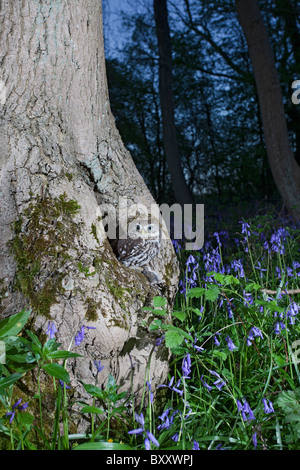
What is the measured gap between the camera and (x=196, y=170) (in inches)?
592

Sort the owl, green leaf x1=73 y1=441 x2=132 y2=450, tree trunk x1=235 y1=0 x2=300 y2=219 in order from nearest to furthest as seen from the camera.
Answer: green leaf x1=73 y1=441 x2=132 y2=450, the owl, tree trunk x1=235 y1=0 x2=300 y2=219

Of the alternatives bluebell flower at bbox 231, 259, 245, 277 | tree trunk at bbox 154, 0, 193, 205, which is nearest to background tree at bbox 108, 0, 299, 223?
tree trunk at bbox 154, 0, 193, 205

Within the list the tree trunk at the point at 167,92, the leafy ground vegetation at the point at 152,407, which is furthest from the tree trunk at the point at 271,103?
the leafy ground vegetation at the point at 152,407

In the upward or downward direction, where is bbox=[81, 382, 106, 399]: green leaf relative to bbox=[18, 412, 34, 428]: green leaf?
upward

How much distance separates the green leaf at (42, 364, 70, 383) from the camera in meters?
1.42

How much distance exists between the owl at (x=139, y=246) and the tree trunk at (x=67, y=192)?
10cm

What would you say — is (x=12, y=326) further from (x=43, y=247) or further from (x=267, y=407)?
(x=267, y=407)

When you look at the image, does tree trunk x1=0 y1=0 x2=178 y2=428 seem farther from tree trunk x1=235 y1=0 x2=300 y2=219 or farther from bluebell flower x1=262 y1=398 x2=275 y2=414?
tree trunk x1=235 y1=0 x2=300 y2=219

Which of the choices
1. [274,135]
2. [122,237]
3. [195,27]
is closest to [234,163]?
[195,27]

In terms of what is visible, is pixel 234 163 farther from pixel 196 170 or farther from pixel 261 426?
pixel 261 426

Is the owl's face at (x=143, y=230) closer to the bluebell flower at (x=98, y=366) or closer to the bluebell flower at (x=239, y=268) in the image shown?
the bluebell flower at (x=239, y=268)

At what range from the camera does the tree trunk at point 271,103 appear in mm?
5648

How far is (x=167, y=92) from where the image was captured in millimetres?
8625

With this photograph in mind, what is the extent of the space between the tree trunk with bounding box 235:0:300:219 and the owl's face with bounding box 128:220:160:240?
155 inches
